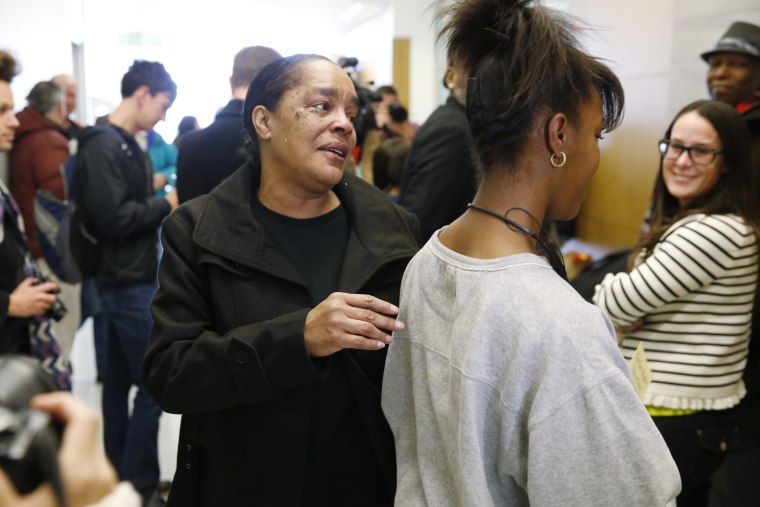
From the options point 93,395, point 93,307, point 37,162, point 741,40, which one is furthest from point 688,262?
point 37,162

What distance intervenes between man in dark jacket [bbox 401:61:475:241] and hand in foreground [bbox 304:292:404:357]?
1.56 m

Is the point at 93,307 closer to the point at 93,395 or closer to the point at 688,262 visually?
the point at 93,395

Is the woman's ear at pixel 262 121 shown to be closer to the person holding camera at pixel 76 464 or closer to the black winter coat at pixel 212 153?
the black winter coat at pixel 212 153

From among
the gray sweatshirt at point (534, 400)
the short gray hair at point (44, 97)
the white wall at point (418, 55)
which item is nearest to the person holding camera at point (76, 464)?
the gray sweatshirt at point (534, 400)

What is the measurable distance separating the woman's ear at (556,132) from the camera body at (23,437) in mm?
752

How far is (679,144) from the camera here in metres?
1.97

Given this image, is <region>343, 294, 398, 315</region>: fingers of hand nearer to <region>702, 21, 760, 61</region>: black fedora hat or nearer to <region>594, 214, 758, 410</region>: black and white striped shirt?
<region>594, 214, 758, 410</region>: black and white striped shirt

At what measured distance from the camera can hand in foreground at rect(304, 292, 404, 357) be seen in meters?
1.19

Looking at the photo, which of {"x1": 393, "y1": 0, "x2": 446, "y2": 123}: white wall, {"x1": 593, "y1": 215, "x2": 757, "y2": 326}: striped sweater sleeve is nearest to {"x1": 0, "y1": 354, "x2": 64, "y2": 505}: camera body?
{"x1": 593, "y1": 215, "x2": 757, "y2": 326}: striped sweater sleeve

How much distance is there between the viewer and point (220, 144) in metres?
2.48

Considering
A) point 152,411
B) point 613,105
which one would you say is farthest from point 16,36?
point 613,105

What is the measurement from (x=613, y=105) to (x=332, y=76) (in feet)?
2.39

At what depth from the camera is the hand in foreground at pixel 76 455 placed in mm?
635

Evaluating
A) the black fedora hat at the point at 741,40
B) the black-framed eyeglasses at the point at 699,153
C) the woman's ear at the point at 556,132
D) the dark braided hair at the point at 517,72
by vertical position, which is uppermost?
the black fedora hat at the point at 741,40
